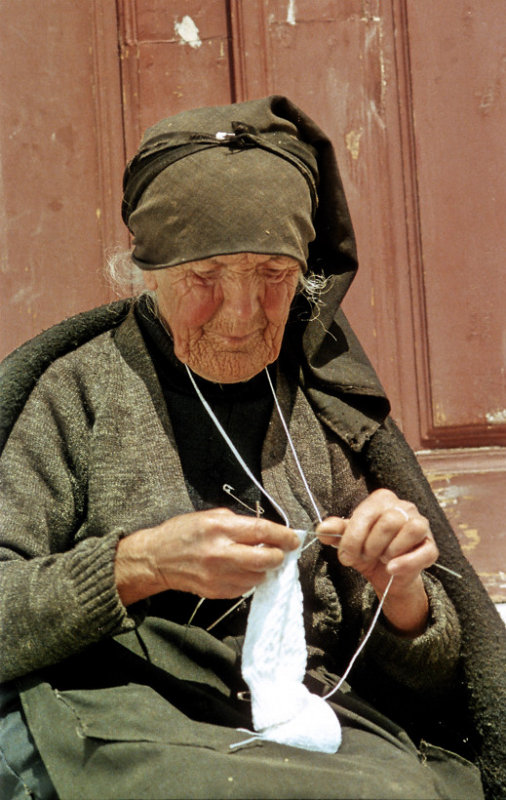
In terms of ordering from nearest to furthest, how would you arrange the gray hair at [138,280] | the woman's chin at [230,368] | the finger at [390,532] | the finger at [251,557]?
the finger at [251,557] → the finger at [390,532] → the woman's chin at [230,368] → the gray hair at [138,280]

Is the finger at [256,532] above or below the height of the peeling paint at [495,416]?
below

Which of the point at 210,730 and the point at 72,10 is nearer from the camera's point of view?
the point at 210,730

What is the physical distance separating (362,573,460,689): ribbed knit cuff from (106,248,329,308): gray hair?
23.7 inches

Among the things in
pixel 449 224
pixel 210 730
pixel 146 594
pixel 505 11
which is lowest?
pixel 210 730

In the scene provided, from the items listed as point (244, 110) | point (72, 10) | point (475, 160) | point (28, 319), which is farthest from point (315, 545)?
point (72, 10)

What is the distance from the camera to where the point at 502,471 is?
102 inches

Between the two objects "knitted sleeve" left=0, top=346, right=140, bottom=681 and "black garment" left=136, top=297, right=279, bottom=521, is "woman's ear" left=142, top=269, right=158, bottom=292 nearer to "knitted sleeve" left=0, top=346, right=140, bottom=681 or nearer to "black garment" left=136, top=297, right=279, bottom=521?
"black garment" left=136, top=297, right=279, bottom=521

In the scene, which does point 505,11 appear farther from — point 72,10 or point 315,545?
point 315,545

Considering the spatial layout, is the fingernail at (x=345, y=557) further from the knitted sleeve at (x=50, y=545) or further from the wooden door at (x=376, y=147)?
the wooden door at (x=376, y=147)

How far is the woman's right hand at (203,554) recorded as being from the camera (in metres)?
1.48

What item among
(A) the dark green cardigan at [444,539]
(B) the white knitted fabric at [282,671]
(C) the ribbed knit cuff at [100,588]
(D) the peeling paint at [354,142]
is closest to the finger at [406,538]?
(B) the white knitted fabric at [282,671]

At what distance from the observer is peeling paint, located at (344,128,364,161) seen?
2.61 m

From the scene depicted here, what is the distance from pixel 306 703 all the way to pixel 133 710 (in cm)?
27

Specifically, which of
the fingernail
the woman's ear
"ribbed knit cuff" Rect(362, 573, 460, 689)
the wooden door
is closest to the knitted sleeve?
the woman's ear
